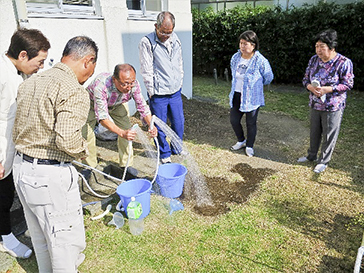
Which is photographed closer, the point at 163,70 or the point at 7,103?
the point at 7,103

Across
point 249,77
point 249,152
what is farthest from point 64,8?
point 249,152

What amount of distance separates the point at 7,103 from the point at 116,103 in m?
1.44

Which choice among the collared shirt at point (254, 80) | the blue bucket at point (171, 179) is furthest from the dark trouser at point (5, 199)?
the collared shirt at point (254, 80)

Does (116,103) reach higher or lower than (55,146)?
lower

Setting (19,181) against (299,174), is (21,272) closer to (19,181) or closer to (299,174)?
(19,181)

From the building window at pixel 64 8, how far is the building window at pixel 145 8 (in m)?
0.90

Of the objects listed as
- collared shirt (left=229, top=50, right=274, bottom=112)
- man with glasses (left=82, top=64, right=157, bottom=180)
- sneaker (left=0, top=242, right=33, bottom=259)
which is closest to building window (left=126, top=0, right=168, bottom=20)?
collared shirt (left=229, top=50, right=274, bottom=112)

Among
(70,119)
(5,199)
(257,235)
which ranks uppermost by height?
(70,119)

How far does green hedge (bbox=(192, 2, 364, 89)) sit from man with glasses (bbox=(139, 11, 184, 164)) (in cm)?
675

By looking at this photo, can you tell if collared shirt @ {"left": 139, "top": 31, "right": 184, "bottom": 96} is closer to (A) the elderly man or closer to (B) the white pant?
(A) the elderly man

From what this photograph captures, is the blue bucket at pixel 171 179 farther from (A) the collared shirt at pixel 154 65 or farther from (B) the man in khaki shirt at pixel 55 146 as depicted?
(B) the man in khaki shirt at pixel 55 146

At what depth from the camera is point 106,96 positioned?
329 cm

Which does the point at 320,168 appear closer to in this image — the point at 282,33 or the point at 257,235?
the point at 257,235

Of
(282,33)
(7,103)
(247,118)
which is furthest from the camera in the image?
(282,33)
